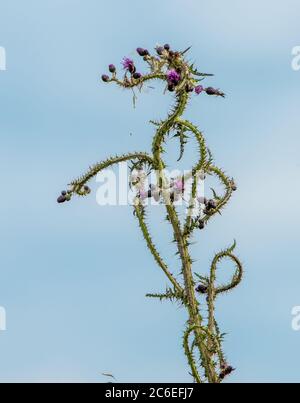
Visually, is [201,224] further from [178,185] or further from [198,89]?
[198,89]

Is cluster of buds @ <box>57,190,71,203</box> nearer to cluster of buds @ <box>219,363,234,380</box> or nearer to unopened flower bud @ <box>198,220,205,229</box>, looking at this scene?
unopened flower bud @ <box>198,220,205,229</box>

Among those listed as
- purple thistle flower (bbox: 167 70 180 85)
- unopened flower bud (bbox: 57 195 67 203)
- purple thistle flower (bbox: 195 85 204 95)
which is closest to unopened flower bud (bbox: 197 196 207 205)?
purple thistle flower (bbox: 195 85 204 95)

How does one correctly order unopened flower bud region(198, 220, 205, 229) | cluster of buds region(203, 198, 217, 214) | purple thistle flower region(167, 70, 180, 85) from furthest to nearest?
cluster of buds region(203, 198, 217, 214) → unopened flower bud region(198, 220, 205, 229) → purple thistle flower region(167, 70, 180, 85)

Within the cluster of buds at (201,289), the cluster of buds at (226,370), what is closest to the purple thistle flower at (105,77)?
the cluster of buds at (201,289)

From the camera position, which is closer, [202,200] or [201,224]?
[201,224]

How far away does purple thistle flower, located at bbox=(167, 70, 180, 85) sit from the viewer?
5.96 metres

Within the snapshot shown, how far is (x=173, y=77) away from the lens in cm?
598

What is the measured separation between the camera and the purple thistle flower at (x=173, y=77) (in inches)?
235

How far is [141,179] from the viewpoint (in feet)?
20.3

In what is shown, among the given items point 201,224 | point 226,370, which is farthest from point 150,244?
point 226,370
